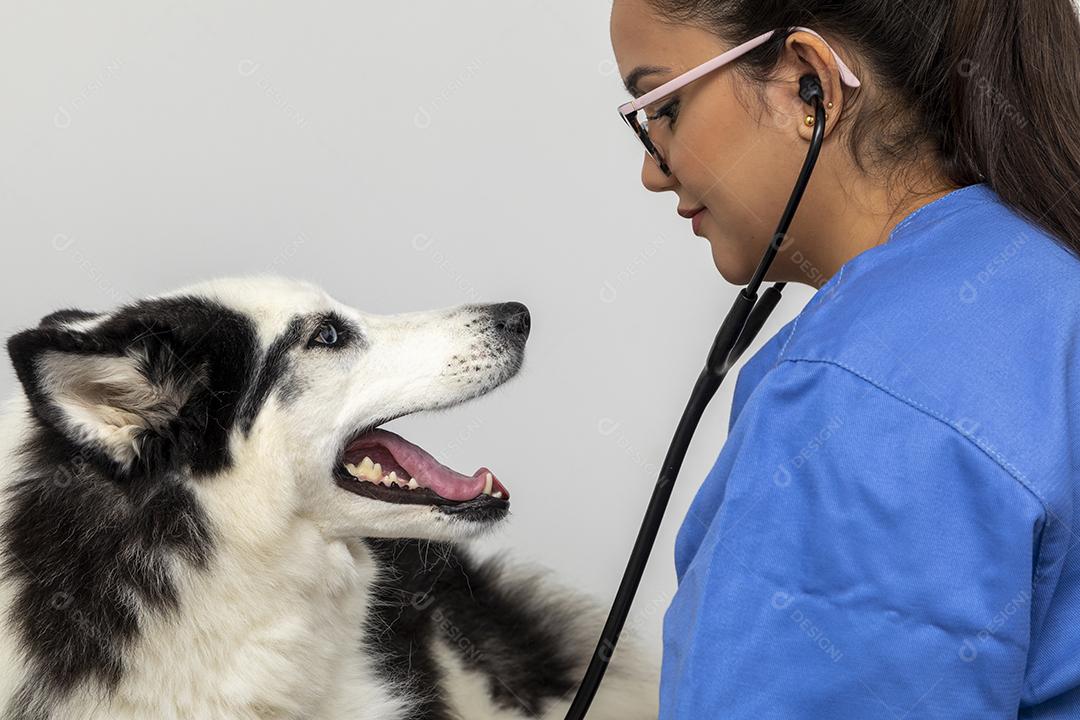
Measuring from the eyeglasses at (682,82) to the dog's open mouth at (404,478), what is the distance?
2.19ft

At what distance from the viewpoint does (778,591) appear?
1.30 metres

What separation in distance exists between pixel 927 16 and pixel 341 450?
1149 mm

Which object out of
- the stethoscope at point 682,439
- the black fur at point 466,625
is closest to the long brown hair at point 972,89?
the stethoscope at point 682,439

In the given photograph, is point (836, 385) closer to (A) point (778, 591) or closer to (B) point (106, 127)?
(A) point (778, 591)

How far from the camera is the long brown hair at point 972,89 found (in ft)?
4.93

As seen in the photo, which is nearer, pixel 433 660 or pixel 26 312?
pixel 433 660

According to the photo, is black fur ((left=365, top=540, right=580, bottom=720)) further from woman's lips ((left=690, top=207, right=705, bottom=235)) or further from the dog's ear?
woman's lips ((left=690, top=207, right=705, bottom=235))

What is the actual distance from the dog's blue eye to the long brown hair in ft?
3.01

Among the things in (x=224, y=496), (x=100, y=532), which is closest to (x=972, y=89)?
(x=224, y=496)

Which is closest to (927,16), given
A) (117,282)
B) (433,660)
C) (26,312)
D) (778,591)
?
(778,591)

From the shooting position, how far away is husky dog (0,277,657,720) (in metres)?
1.82

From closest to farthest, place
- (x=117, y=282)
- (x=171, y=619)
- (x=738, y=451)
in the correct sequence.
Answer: (x=738, y=451) → (x=171, y=619) → (x=117, y=282)

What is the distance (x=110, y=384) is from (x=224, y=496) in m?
0.26

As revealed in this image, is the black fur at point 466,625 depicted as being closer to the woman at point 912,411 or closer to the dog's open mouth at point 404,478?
the dog's open mouth at point 404,478
